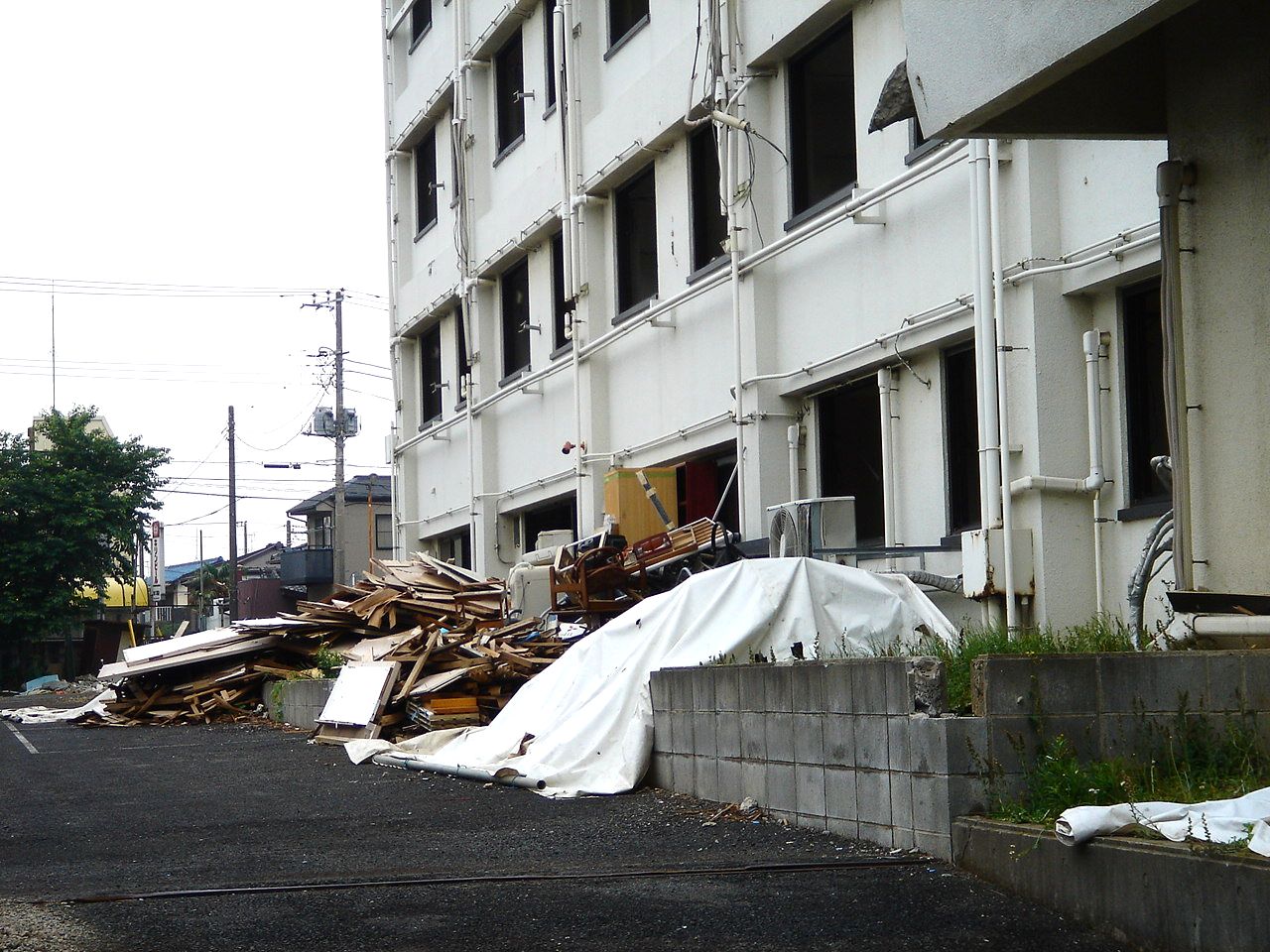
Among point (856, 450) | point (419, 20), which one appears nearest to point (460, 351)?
point (419, 20)

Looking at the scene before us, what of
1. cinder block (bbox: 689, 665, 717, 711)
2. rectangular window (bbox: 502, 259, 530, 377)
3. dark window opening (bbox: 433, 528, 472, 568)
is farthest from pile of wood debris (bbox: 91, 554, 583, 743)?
cinder block (bbox: 689, 665, 717, 711)

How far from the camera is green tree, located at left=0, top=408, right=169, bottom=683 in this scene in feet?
158

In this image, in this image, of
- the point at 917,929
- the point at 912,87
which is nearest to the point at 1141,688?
the point at 917,929

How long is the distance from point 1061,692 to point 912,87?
11.3 feet

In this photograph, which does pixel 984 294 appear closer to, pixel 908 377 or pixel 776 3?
pixel 908 377

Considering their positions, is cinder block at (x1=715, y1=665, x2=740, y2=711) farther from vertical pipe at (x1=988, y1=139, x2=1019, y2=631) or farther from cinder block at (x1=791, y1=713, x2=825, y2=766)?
vertical pipe at (x1=988, y1=139, x2=1019, y2=631)

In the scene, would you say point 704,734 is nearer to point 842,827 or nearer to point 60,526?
point 842,827

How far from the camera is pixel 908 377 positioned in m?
14.3

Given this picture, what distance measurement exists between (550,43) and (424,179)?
7345 millimetres

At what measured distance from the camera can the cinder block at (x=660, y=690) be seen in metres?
9.95

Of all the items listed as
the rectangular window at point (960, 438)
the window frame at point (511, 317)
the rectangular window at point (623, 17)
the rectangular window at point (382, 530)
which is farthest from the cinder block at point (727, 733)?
the rectangular window at point (382, 530)

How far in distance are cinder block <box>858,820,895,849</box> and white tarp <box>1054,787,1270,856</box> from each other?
1.41m

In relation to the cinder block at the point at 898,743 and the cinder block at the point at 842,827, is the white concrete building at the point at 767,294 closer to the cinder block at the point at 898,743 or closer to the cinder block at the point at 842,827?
the cinder block at the point at 842,827

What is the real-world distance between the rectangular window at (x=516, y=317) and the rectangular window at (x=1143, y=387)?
43.9 ft
